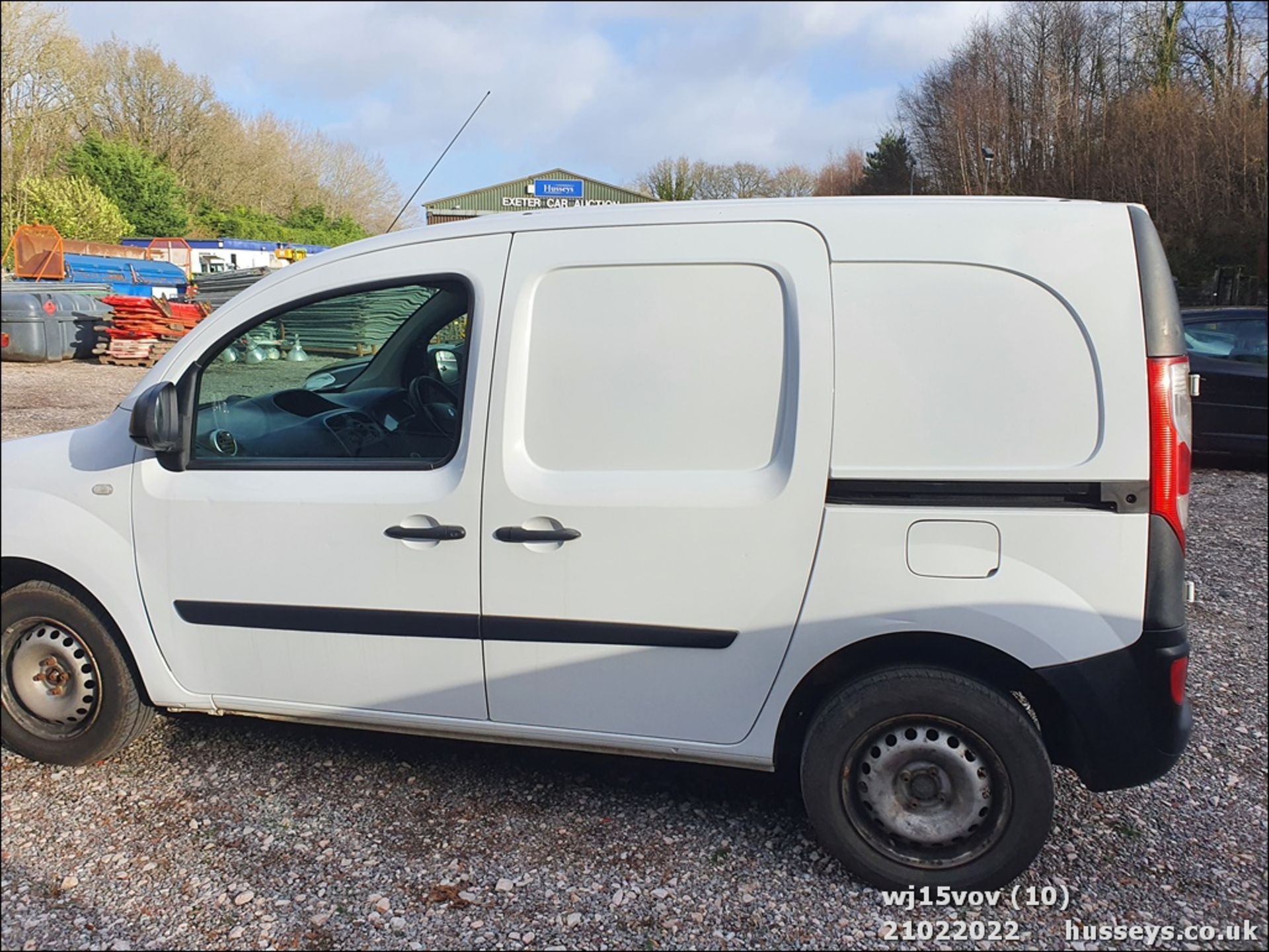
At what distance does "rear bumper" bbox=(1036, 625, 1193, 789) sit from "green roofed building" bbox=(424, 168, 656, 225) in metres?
2.07

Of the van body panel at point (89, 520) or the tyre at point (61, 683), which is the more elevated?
the van body panel at point (89, 520)

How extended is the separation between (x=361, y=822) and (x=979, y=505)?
81.8 inches

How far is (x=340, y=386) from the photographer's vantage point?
9.73 feet

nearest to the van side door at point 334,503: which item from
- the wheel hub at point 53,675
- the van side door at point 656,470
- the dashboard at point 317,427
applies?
the dashboard at point 317,427

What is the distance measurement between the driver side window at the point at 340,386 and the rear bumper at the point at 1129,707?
183 cm

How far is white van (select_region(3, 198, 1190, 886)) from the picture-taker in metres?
2.26

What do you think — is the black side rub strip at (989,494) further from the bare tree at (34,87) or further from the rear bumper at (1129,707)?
the bare tree at (34,87)

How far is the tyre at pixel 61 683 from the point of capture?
2.94 meters

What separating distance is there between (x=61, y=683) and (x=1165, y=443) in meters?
3.45

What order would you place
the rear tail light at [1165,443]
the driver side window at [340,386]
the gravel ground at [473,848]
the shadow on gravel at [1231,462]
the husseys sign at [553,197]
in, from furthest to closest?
the shadow on gravel at [1231,462]
the husseys sign at [553,197]
the driver side window at [340,386]
the gravel ground at [473,848]
the rear tail light at [1165,443]

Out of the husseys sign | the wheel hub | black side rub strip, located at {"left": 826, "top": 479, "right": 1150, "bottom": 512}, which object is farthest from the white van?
the husseys sign

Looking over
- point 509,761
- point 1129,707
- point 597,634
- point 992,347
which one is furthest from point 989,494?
point 509,761

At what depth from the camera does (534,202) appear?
3.25 meters

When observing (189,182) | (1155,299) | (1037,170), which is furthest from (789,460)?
(189,182)
